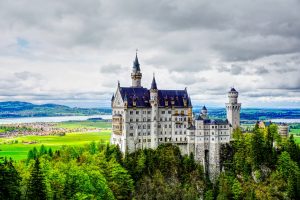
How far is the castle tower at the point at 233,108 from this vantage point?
124 meters

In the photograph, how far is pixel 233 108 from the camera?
124m

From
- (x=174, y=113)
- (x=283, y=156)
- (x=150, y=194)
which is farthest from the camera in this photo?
(x=174, y=113)

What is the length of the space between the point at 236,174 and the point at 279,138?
18.9 m

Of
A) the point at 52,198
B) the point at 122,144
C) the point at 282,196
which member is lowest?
the point at 282,196

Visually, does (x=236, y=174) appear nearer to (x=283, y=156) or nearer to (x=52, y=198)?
(x=283, y=156)

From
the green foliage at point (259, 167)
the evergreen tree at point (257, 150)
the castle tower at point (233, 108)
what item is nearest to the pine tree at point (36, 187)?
the green foliage at point (259, 167)

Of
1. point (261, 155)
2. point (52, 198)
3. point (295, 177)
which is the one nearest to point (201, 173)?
point (261, 155)

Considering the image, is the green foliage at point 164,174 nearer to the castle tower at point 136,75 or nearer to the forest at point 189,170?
the forest at point 189,170

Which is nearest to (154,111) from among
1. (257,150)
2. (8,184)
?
(257,150)

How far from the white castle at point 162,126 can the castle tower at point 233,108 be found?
4.36 meters

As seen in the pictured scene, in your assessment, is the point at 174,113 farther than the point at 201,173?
Yes

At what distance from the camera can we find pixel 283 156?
362 feet

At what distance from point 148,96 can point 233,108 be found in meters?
28.0

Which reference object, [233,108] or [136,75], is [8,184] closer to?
[136,75]
